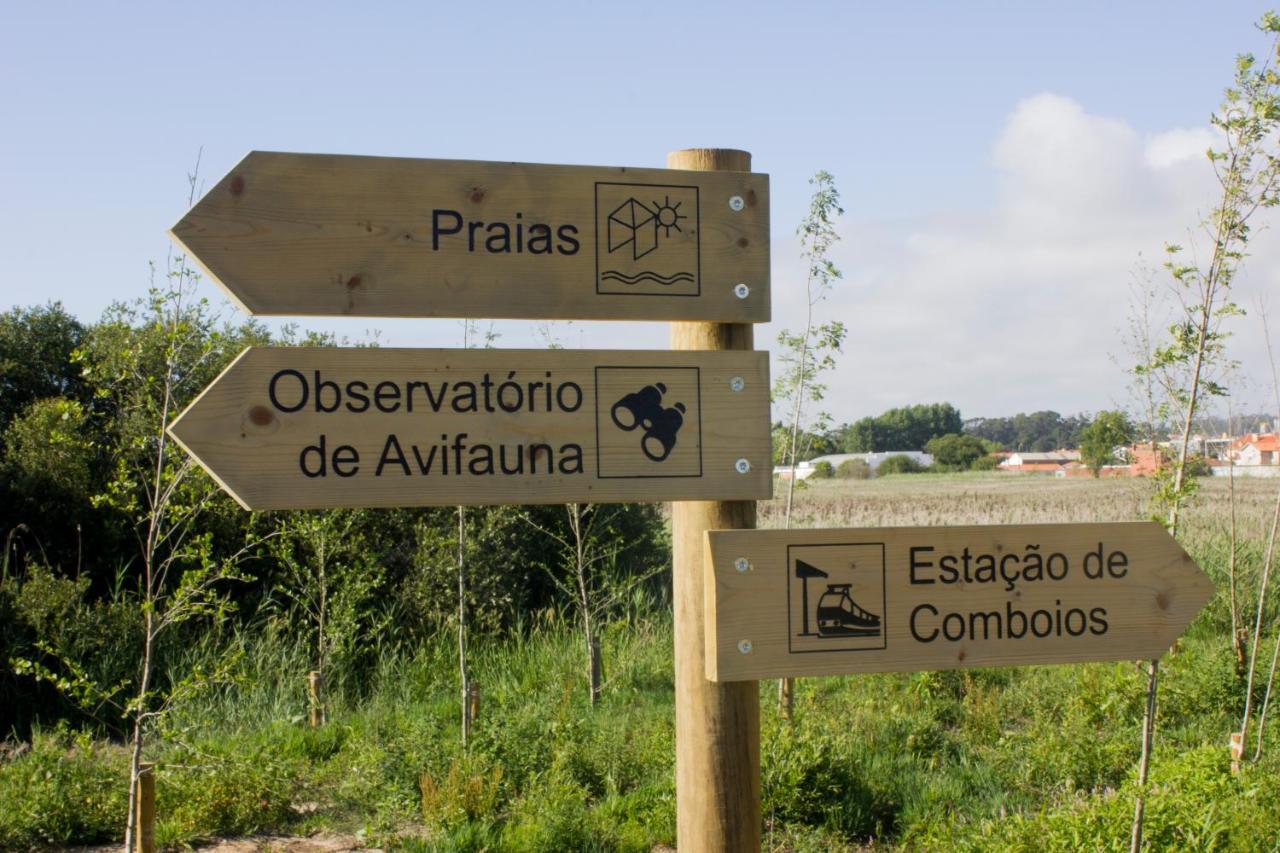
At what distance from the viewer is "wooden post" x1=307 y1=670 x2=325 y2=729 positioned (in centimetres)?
711

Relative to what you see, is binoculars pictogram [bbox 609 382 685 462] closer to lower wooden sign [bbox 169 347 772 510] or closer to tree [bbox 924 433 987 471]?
lower wooden sign [bbox 169 347 772 510]

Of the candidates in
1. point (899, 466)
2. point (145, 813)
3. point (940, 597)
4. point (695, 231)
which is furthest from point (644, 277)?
point (899, 466)

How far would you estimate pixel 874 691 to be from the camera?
7484 mm

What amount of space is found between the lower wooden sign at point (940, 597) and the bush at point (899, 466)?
1556 inches

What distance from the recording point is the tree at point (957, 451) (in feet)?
140

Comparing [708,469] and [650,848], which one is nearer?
[708,469]

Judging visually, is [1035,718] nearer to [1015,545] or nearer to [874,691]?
[874,691]

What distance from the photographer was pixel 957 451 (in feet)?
141

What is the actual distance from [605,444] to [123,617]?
24.1 feet

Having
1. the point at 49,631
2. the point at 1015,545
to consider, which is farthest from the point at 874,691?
the point at 49,631

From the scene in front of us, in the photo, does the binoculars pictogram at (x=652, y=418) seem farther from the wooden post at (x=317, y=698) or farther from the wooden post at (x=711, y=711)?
the wooden post at (x=317, y=698)

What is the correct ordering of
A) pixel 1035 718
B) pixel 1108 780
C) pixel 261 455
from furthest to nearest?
1. pixel 1035 718
2. pixel 1108 780
3. pixel 261 455

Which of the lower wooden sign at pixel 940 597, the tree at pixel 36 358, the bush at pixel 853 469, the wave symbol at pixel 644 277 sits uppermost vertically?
the tree at pixel 36 358

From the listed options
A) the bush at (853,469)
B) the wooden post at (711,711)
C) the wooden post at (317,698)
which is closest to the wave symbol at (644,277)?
the wooden post at (711,711)
